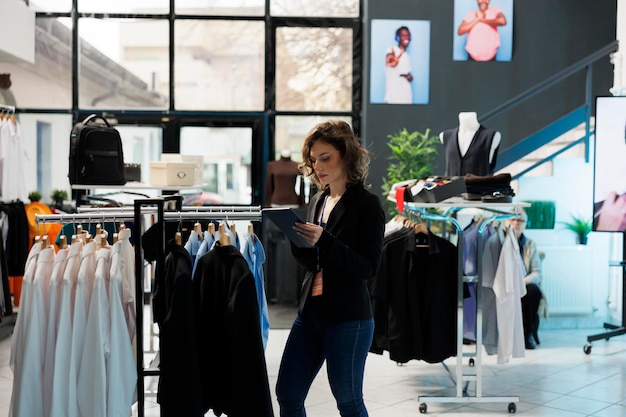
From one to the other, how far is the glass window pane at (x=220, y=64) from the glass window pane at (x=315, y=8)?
0.28 metres

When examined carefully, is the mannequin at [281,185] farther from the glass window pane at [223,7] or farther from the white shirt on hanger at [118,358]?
the white shirt on hanger at [118,358]

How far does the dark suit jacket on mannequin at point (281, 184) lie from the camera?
822 cm

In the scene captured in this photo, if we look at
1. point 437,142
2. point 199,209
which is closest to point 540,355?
point 437,142

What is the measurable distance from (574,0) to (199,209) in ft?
21.7

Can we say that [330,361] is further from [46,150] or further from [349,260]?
[46,150]

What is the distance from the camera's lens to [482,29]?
8461mm

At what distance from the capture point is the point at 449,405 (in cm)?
497

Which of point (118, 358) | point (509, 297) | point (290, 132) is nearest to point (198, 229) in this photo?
point (118, 358)

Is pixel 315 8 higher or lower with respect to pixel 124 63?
higher

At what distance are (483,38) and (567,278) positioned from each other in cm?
273

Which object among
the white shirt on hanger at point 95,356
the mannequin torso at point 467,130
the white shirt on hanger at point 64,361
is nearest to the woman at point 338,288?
the white shirt on hanger at point 95,356

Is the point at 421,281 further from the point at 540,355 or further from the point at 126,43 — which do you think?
the point at 126,43

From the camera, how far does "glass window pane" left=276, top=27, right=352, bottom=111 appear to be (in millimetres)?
8609

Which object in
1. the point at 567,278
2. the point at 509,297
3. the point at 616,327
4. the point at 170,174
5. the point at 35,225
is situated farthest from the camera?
the point at 567,278
